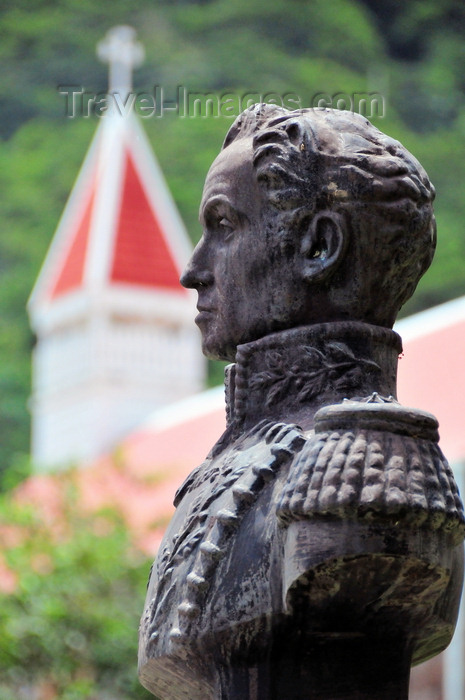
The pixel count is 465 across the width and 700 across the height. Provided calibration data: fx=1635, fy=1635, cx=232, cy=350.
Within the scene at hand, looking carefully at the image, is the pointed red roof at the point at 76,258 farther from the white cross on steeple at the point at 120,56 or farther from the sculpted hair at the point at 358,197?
the sculpted hair at the point at 358,197

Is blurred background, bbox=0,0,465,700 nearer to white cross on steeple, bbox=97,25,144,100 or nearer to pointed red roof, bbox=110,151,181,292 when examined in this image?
white cross on steeple, bbox=97,25,144,100

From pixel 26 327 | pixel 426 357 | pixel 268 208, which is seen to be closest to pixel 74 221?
pixel 26 327

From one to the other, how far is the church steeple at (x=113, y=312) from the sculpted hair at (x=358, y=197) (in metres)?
18.3

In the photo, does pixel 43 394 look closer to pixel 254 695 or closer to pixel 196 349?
pixel 196 349

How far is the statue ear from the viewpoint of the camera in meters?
3.03

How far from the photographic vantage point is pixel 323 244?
307 cm

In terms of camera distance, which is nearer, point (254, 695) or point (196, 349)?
point (254, 695)

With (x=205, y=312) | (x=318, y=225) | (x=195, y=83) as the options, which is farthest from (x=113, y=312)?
(x=318, y=225)

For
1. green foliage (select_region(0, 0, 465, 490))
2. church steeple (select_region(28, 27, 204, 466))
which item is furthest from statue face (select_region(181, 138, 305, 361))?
green foliage (select_region(0, 0, 465, 490))

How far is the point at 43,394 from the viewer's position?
2341cm

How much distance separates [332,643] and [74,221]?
19911 millimetres

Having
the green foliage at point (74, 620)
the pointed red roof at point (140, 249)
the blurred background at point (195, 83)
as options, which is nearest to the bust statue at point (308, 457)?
the green foliage at point (74, 620)

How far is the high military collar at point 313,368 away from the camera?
3.03m

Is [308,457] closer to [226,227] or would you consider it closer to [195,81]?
[226,227]
